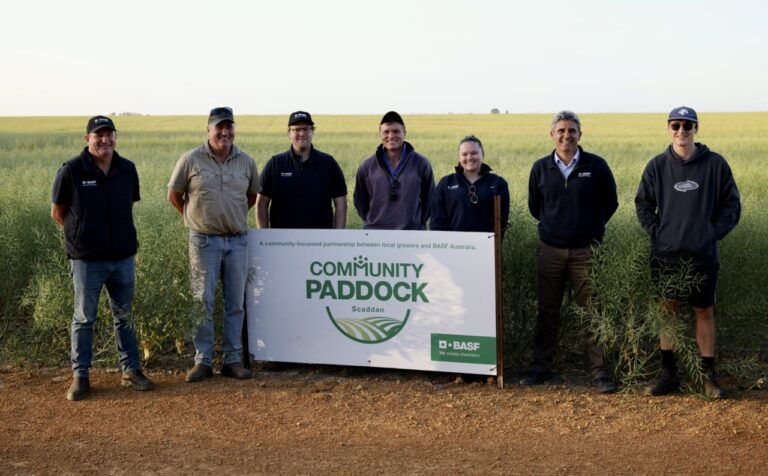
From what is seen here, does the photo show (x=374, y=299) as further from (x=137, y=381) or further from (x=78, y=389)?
(x=78, y=389)

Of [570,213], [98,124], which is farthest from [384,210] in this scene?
[98,124]

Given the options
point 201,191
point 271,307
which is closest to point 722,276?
point 271,307

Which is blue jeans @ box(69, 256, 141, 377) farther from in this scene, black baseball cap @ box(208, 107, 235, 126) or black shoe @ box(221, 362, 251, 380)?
black baseball cap @ box(208, 107, 235, 126)

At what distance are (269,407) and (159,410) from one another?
0.81m

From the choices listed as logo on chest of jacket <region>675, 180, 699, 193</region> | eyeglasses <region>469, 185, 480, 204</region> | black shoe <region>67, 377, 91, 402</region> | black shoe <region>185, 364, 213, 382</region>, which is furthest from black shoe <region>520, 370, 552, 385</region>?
black shoe <region>67, 377, 91, 402</region>

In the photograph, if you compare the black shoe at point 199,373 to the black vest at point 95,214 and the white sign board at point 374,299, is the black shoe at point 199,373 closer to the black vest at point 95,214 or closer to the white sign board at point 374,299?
the white sign board at point 374,299

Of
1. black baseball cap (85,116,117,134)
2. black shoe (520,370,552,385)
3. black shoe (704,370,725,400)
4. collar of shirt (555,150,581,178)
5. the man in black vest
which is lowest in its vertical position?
black shoe (520,370,552,385)

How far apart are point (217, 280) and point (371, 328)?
140cm

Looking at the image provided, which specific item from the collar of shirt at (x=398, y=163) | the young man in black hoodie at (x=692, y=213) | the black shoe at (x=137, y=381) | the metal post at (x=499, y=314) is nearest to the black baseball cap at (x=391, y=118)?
the collar of shirt at (x=398, y=163)

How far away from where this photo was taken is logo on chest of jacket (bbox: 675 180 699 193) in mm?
6066

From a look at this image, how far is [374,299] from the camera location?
7055mm

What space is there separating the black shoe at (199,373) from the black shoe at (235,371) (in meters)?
0.12

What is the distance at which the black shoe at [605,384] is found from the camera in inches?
256

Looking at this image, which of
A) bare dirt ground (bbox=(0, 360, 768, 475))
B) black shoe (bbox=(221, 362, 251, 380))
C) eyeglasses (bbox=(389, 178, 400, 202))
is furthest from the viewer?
eyeglasses (bbox=(389, 178, 400, 202))
